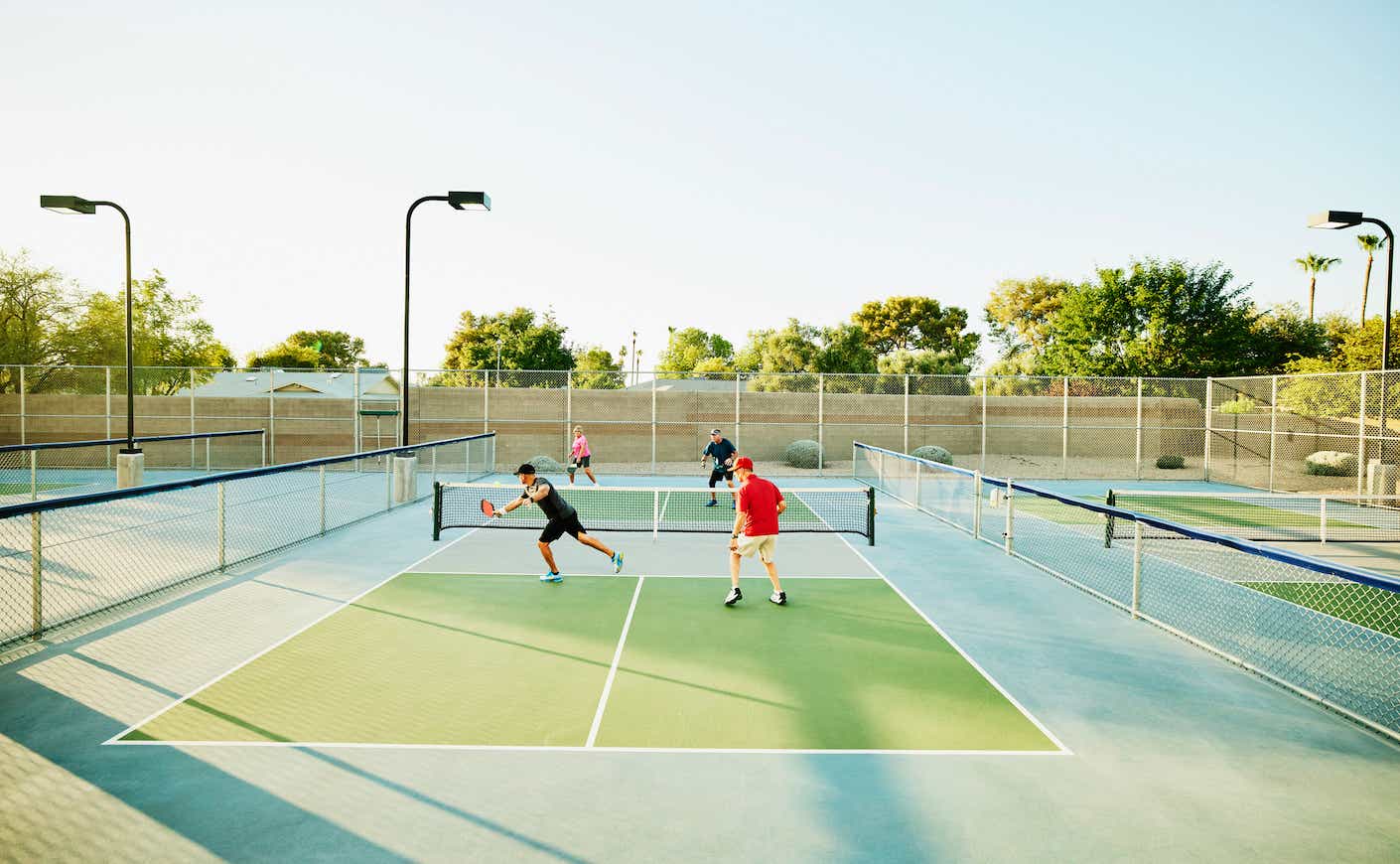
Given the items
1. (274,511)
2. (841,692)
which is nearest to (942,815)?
(841,692)

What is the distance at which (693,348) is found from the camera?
104938mm

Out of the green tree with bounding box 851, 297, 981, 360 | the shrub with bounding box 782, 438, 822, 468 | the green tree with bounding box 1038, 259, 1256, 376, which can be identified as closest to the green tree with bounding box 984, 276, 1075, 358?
the green tree with bounding box 851, 297, 981, 360

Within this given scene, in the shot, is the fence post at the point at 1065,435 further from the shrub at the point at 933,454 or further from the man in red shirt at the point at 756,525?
the man in red shirt at the point at 756,525

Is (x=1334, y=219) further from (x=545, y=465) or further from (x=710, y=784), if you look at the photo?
(x=545, y=465)

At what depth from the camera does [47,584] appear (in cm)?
902

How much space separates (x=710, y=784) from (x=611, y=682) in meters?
1.85

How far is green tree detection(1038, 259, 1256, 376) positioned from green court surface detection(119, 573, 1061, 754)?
102 ft

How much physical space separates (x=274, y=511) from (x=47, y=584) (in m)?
6.14

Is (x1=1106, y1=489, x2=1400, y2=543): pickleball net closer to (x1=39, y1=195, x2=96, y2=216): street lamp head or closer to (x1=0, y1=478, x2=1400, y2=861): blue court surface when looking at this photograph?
Result: (x1=0, y1=478, x2=1400, y2=861): blue court surface

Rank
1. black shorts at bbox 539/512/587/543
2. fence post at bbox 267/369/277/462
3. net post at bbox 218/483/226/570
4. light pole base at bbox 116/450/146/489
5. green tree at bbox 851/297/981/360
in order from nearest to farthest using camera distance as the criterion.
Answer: net post at bbox 218/483/226/570
black shorts at bbox 539/512/587/543
light pole base at bbox 116/450/146/489
fence post at bbox 267/369/277/462
green tree at bbox 851/297/981/360

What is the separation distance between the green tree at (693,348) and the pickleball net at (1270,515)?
8176cm

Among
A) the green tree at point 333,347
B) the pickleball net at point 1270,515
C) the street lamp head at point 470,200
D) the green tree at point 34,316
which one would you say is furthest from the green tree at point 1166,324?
the green tree at point 333,347

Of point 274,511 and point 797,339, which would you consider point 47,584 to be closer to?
point 274,511

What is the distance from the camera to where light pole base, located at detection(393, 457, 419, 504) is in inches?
648
